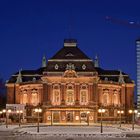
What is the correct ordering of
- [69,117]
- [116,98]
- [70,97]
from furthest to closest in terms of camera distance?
[116,98], [70,97], [69,117]

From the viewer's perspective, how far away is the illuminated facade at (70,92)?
12862 cm

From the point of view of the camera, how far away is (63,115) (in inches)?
5064

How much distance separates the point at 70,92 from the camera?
13038cm

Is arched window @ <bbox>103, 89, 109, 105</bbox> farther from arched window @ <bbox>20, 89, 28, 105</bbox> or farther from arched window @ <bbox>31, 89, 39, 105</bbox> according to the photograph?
arched window @ <bbox>20, 89, 28, 105</bbox>

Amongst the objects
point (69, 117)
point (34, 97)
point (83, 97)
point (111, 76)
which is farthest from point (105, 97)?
point (34, 97)

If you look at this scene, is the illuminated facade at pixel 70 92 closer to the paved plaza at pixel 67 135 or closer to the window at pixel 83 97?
the window at pixel 83 97

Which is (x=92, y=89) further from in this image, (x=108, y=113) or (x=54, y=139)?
(x=54, y=139)

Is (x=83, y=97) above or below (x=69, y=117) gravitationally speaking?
above

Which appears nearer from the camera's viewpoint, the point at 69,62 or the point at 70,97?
the point at 70,97

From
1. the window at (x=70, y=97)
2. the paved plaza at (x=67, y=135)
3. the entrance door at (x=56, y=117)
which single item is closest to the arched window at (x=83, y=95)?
the window at (x=70, y=97)

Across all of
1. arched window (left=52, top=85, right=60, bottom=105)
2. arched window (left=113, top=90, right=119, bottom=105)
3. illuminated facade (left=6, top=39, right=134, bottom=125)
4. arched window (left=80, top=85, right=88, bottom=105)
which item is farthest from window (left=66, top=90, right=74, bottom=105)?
arched window (left=113, top=90, right=119, bottom=105)

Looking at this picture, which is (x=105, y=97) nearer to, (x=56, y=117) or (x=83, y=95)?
(x=83, y=95)

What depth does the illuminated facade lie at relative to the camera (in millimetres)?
128625

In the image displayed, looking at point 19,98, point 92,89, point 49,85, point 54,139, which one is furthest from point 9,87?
point 54,139
